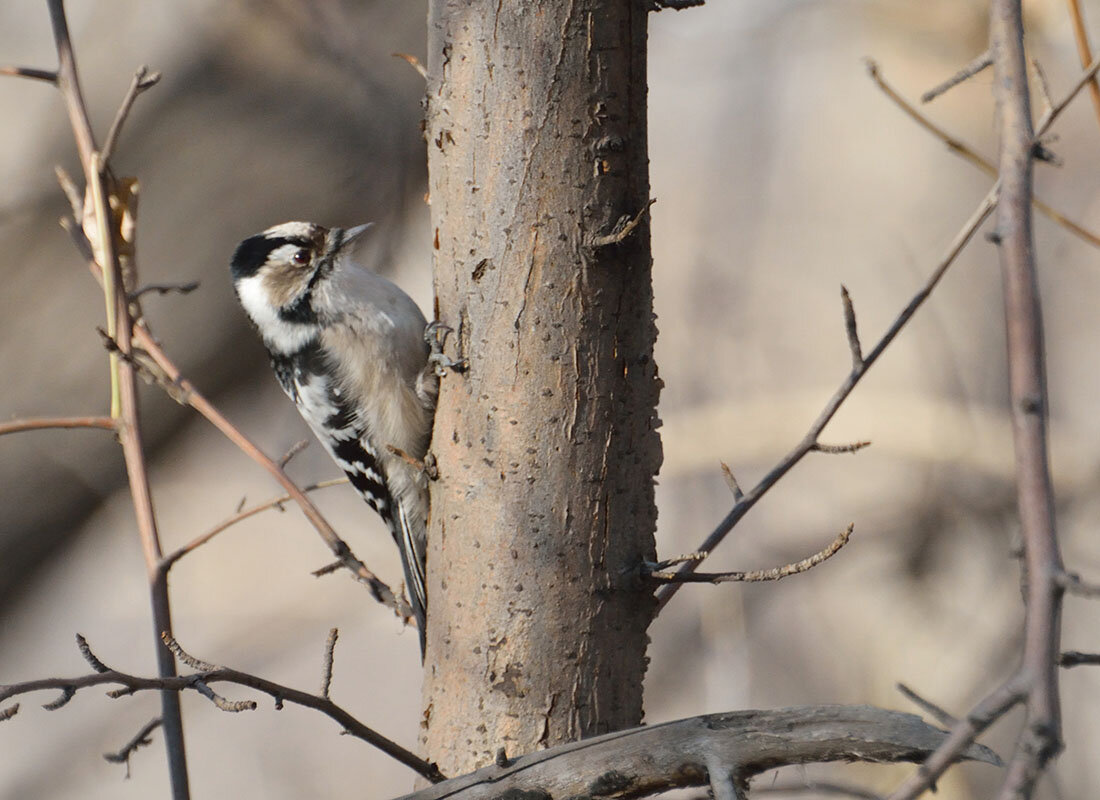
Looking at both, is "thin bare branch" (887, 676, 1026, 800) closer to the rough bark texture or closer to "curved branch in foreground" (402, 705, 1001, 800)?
"curved branch in foreground" (402, 705, 1001, 800)

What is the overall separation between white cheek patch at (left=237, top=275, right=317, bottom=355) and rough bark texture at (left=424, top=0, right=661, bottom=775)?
4.19 ft

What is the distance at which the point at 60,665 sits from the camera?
18.4 ft

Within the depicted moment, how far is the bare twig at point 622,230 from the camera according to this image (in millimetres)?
1590

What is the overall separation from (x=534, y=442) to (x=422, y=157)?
406cm

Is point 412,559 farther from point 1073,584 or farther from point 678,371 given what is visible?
point 678,371

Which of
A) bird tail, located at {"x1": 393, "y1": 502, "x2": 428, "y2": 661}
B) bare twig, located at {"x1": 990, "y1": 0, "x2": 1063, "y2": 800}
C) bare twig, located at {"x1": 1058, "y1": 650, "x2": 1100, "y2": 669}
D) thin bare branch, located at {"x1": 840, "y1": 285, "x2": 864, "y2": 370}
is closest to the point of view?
bare twig, located at {"x1": 990, "y1": 0, "x2": 1063, "y2": 800}

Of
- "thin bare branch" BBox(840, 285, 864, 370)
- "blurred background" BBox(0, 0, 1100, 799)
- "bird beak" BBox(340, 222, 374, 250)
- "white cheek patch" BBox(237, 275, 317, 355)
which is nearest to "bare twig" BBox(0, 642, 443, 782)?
"thin bare branch" BBox(840, 285, 864, 370)

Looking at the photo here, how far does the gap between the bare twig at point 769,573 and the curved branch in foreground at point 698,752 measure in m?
0.21

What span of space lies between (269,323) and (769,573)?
1.90 m

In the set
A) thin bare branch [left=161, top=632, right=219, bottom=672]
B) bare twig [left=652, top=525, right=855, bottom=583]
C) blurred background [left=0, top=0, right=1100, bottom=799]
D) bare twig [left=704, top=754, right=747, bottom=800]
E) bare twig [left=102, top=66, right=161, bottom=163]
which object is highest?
blurred background [left=0, top=0, right=1100, bottom=799]

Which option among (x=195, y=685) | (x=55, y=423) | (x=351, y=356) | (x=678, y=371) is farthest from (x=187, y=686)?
(x=678, y=371)

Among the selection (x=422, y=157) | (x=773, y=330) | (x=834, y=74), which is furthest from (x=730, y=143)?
(x=422, y=157)

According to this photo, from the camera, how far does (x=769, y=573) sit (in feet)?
4.87

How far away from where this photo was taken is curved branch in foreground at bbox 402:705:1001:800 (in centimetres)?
126
